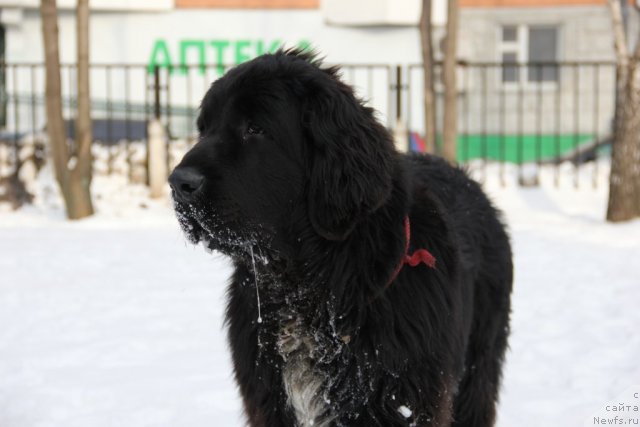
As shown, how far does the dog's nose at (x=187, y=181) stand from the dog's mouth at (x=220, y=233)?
0.05 m

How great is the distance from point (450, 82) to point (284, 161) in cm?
860

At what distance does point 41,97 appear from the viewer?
50.4 feet

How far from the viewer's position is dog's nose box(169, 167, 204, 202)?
8.21ft

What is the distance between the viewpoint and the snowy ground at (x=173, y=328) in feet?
14.1

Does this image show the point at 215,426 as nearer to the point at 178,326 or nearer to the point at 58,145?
the point at 178,326

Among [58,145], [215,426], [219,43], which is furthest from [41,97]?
[215,426]

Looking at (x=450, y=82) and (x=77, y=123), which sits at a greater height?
(x=450, y=82)

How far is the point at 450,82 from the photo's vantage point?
11.0m

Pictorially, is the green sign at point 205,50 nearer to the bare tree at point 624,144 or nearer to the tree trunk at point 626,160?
the bare tree at point 624,144

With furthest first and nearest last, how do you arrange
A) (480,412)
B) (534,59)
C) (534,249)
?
(534,59) < (534,249) < (480,412)

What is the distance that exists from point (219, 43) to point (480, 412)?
12944mm

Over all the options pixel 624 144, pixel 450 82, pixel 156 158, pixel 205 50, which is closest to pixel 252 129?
pixel 624 144

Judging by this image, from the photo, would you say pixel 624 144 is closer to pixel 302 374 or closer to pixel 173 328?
pixel 173 328

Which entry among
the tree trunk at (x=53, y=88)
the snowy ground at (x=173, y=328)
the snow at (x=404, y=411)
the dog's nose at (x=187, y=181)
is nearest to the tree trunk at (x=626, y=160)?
the snowy ground at (x=173, y=328)
